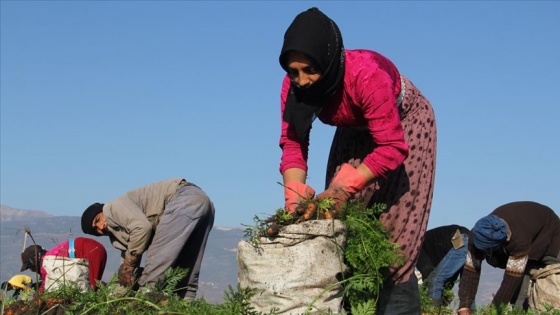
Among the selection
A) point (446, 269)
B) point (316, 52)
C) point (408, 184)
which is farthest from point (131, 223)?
point (316, 52)

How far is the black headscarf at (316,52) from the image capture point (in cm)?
394

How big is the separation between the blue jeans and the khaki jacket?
10.7 ft

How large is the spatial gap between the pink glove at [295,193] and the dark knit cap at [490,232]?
3.67m

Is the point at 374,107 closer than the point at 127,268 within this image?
Yes

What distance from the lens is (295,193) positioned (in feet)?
14.2

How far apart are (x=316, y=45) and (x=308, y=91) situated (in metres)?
0.29

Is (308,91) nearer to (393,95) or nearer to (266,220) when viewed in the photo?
(393,95)

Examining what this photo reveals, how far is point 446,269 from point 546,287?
166 centimetres

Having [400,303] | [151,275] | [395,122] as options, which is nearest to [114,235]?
[151,275]

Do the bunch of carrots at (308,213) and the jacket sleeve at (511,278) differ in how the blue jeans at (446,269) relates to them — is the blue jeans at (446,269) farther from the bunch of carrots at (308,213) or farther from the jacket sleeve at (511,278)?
the bunch of carrots at (308,213)

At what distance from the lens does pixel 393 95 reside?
4160 millimetres

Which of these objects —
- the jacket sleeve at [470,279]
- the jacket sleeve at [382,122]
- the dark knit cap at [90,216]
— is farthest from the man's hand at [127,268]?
the jacket sleeve at [382,122]

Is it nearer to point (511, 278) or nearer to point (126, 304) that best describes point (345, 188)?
point (126, 304)

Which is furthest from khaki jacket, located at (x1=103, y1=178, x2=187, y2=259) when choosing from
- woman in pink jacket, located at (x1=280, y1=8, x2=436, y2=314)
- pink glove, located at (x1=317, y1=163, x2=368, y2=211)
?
pink glove, located at (x1=317, y1=163, x2=368, y2=211)
